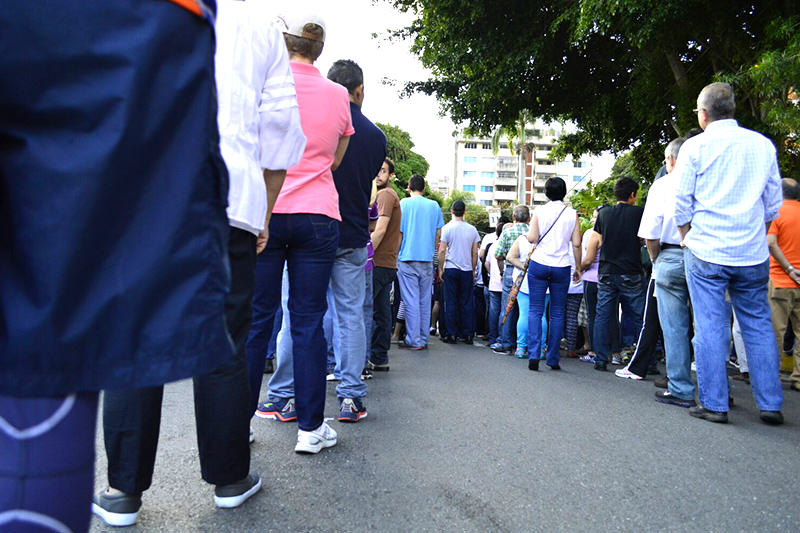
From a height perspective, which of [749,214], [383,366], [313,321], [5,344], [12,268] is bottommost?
[383,366]

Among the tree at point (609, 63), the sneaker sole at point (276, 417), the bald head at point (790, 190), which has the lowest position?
the sneaker sole at point (276, 417)

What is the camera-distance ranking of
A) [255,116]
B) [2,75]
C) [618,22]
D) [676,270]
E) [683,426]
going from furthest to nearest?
1. [618,22]
2. [676,270]
3. [683,426]
4. [255,116]
5. [2,75]

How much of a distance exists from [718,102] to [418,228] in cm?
377

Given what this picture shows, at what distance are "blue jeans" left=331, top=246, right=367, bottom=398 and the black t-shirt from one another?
11.7 feet

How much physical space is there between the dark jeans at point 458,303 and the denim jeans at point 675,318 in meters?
3.81

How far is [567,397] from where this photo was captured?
194 inches

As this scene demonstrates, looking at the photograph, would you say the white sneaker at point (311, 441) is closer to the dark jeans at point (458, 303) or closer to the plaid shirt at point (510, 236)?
the plaid shirt at point (510, 236)

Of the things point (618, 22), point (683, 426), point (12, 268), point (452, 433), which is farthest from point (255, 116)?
point (618, 22)

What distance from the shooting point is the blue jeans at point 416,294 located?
7.59 m

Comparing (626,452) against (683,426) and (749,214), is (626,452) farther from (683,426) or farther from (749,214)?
(749,214)

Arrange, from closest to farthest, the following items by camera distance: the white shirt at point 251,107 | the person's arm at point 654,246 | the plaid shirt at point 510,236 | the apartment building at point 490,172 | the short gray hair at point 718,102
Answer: the white shirt at point 251,107
the short gray hair at point 718,102
the person's arm at point 654,246
the plaid shirt at point 510,236
the apartment building at point 490,172

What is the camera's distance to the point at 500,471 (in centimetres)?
298

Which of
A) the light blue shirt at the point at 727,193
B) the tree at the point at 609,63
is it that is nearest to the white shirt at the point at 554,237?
the light blue shirt at the point at 727,193

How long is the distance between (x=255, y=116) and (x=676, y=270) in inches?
148
